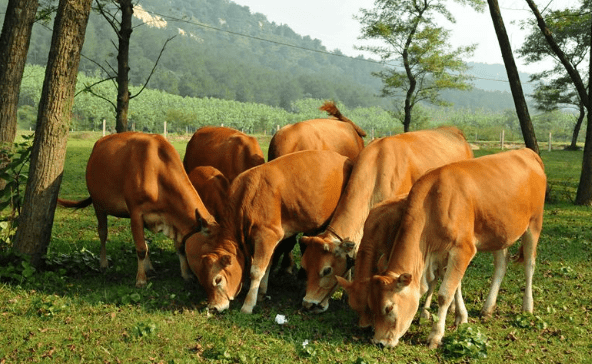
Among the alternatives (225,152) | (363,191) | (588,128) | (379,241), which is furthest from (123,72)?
(588,128)

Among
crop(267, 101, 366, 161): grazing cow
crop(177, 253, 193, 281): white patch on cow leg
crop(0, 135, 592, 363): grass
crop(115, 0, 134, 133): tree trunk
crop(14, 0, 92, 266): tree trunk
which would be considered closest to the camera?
crop(0, 135, 592, 363): grass

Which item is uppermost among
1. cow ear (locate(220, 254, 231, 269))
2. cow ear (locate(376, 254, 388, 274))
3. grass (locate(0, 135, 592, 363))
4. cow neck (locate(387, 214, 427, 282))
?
cow neck (locate(387, 214, 427, 282))

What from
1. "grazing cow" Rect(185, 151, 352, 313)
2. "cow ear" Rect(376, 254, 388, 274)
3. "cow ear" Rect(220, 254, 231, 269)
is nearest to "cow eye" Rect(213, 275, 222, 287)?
"grazing cow" Rect(185, 151, 352, 313)

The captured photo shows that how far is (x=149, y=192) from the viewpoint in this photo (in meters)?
8.39

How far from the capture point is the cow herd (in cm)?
676

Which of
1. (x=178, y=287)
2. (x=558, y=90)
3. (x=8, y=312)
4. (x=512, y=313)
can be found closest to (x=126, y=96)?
(x=178, y=287)

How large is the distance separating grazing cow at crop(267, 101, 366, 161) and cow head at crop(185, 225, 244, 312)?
323 cm

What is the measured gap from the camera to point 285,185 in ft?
27.0

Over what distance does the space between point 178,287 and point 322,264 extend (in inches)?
91.4

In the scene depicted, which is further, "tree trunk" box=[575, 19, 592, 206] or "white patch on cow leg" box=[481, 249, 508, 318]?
"tree trunk" box=[575, 19, 592, 206]

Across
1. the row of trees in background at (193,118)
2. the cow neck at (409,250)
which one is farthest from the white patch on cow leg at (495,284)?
the row of trees in background at (193,118)

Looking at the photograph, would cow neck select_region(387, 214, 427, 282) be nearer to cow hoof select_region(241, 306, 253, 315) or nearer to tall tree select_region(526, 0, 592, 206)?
cow hoof select_region(241, 306, 253, 315)

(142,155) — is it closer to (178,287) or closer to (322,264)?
(178,287)

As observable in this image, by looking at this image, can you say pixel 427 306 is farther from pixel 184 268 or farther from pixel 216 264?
pixel 184 268
